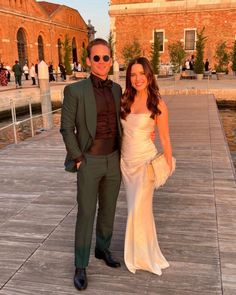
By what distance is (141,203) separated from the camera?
9.32ft

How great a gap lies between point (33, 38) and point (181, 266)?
4003cm

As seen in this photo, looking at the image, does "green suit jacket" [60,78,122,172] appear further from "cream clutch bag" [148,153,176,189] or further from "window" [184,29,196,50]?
"window" [184,29,196,50]

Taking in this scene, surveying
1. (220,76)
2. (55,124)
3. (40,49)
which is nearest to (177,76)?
(220,76)

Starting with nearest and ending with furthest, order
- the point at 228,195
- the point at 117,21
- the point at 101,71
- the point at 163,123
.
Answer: the point at 101,71 → the point at 163,123 → the point at 228,195 → the point at 117,21

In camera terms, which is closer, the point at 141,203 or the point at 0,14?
the point at 141,203

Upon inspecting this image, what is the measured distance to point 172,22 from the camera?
36.8 meters

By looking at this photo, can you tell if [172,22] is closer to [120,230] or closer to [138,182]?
[120,230]

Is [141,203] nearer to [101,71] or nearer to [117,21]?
[101,71]

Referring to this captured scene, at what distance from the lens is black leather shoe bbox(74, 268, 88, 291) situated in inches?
111

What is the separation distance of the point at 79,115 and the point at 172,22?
37089 millimetres

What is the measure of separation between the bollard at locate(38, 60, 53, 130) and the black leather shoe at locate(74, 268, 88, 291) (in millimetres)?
7490

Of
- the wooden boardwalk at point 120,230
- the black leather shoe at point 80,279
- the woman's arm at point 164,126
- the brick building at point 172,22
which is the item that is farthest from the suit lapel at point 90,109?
the brick building at point 172,22

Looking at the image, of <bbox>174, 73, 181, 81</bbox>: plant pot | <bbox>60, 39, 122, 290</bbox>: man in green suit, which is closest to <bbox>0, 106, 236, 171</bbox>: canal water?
<bbox>60, 39, 122, 290</bbox>: man in green suit

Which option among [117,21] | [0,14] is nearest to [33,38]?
[0,14]
